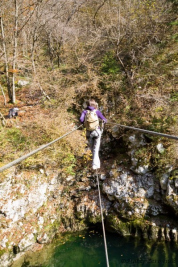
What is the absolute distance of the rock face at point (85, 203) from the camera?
24.2 feet

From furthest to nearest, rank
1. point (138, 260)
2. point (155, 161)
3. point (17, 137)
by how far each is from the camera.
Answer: point (17, 137), point (155, 161), point (138, 260)

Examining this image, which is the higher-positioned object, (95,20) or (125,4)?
(95,20)

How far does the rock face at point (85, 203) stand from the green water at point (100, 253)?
1.19ft

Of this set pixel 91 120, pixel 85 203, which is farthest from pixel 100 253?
pixel 91 120

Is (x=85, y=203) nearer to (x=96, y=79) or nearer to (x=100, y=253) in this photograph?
(x=100, y=253)

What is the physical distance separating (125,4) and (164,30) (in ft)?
11.7

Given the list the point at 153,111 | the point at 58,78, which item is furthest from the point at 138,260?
the point at 58,78

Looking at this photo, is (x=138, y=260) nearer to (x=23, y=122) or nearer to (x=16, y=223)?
A: (x=16, y=223)

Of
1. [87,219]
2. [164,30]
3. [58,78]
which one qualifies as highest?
[164,30]

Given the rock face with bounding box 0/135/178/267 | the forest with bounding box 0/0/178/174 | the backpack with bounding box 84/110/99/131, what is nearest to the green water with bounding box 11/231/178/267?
the rock face with bounding box 0/135/178/267

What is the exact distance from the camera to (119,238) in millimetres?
8031

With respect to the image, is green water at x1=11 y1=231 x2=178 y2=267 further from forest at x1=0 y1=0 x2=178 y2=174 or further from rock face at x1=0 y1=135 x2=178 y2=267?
forest at x1=0 y1=0 x2=178 y2=174

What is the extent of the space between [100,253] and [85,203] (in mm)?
2132

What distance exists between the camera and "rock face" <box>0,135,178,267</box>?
737 cm
